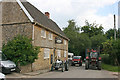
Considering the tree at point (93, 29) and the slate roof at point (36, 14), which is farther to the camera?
the tree at point (93, 29)

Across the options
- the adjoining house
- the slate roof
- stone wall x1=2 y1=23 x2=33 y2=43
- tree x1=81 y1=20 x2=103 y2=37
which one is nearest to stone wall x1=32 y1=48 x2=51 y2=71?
the adjoining house

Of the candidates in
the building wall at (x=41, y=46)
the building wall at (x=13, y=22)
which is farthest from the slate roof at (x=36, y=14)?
the building wall at (x=41, y=46)

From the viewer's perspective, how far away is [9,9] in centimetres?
1797

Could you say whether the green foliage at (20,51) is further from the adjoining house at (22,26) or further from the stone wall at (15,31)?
the stone wall at (15,31)

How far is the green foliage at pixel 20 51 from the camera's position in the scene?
14.5 meters

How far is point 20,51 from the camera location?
1463 centimetres

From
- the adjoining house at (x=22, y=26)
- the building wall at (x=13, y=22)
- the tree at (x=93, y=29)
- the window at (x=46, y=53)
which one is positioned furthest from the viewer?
the tree at (x=93, y=29)

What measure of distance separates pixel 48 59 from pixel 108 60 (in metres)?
12.2

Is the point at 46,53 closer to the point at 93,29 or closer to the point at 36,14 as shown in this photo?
the point at 36,14

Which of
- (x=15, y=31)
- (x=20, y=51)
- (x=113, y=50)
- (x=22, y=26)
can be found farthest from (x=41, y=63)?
(x=113, y=50)

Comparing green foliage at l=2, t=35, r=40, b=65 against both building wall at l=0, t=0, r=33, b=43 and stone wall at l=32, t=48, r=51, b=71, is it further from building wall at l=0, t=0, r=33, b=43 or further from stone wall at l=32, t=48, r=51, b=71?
building wall at l=0, t=0, r=33, b=43

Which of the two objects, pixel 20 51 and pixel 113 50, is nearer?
pixel 20 51

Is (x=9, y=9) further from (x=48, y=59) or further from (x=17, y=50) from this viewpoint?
(x=48, y=59)

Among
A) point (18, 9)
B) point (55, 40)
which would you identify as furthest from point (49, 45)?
point (18, 9)
